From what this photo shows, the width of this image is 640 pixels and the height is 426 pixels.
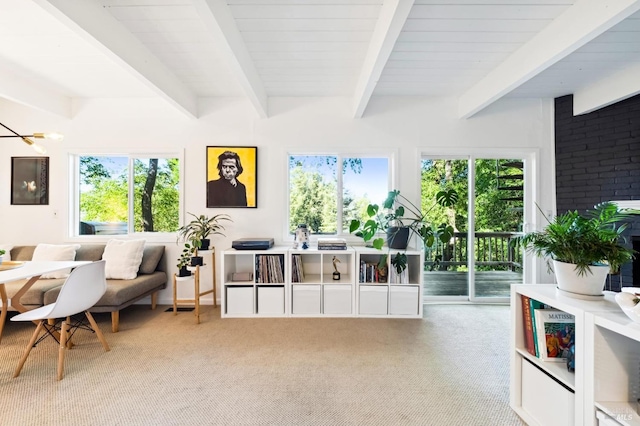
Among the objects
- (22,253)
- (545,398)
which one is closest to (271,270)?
(545,398)

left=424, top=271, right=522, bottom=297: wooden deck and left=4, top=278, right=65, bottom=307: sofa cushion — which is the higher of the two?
left=4, top=278, right=65, bottom=307: sofa cushion

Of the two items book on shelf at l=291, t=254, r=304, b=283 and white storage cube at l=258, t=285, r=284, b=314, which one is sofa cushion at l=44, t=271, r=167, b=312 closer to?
white storage cube at l=258, t=285, r=284, b=314

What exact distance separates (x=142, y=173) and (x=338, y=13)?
3.00m

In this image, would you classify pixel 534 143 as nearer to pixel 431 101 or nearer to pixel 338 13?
pixel 431 101

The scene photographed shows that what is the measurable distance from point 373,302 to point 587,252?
1.91 meters

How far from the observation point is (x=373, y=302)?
2867 millimetres

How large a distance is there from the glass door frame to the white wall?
0.17ft

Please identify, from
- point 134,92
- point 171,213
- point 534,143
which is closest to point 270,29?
point 134,92

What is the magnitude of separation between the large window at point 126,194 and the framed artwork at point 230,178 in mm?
479

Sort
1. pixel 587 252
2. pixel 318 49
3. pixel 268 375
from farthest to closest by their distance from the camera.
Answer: pixel 318 49 < pixel 268 375 < pixel 587 252

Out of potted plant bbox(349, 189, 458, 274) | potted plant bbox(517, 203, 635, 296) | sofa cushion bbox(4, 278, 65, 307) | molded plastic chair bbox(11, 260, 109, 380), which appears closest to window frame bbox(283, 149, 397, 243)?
potted plant bbox(349, 189, 458, 274)

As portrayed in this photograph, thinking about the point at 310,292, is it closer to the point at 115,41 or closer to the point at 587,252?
the point at 587,252

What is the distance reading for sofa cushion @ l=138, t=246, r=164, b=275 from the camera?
3.10 meters

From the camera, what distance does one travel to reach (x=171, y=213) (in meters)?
3.39
